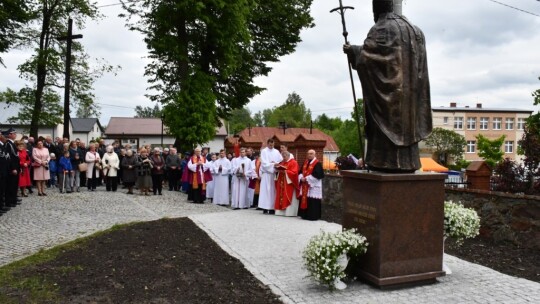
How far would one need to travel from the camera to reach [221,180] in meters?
16.1

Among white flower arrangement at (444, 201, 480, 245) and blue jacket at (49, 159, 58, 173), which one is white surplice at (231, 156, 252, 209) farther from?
white flower arrangement at (444, 201, 480, 245)

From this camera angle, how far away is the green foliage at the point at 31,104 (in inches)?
969

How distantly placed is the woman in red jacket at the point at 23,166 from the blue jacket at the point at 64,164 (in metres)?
1.41

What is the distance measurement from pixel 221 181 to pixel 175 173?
3.99 metres

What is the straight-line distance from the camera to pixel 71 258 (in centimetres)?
737

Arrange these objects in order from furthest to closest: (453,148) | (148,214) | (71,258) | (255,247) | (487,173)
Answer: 1. (453,148)
2. (148,214)
3. (487,173)
4. (255,247)
5. (71,258)

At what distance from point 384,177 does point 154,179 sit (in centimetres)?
1320

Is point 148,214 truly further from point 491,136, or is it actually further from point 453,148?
point 491,136

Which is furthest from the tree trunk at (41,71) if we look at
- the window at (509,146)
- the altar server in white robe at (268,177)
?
the window at (509,146)

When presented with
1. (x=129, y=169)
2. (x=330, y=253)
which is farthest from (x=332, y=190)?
(x=330, y=253)

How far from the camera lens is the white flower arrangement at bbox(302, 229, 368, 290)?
5609 millimetres

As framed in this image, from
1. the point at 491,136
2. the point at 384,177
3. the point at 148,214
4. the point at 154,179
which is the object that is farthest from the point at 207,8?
the point at 491,136

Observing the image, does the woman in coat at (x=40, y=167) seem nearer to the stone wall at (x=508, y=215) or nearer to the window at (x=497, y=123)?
the stone wall at (x=508, y=215)

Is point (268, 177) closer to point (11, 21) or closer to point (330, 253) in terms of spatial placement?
point (330, 253)
